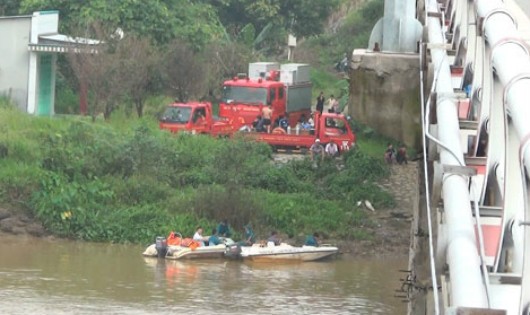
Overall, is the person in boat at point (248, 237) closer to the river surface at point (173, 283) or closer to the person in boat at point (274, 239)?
the person in boat at point (274, 239)

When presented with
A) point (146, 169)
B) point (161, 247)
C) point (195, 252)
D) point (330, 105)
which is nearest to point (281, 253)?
point (195, 252)

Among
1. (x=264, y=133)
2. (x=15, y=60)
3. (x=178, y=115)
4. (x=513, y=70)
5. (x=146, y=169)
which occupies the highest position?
(x=15, y=60)

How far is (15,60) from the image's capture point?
41.1m

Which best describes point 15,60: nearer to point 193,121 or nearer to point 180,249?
point 193,121

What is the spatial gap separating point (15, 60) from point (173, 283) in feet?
51.3

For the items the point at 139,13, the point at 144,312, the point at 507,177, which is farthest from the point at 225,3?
the point at 507,177

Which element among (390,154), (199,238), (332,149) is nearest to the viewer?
(199,238)

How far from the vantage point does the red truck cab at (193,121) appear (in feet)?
126

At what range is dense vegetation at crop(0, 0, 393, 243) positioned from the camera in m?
33.4

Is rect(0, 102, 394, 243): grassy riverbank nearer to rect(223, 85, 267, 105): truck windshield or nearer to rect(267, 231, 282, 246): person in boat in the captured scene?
rect(267, 231, 282, 246): person in boat

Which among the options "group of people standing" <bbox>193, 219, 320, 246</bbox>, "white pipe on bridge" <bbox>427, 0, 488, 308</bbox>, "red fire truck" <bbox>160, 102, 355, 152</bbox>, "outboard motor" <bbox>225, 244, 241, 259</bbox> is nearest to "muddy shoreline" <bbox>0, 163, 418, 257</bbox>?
"group of people standing" <bbox>193, 219, 320, 246</bbox>

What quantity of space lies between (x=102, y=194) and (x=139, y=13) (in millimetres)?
12161

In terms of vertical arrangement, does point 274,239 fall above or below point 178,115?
below

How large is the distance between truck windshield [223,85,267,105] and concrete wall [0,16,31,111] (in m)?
6.19
